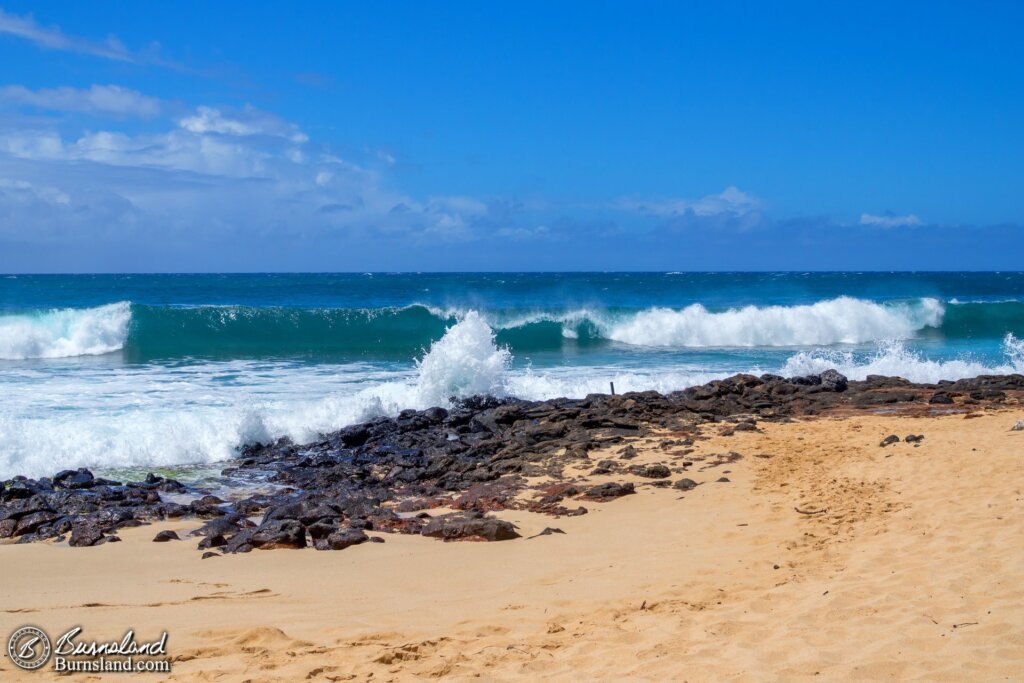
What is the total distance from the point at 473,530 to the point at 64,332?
2297 centimetres

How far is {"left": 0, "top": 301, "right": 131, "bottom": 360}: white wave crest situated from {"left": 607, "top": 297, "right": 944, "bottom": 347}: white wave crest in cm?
1563

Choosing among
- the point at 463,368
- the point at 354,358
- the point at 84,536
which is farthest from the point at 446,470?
the point at 354,358

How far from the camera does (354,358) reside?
22.2 metres

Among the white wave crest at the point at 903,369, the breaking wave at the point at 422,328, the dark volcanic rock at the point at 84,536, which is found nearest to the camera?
the dark volcanic rock at the point at 84,536

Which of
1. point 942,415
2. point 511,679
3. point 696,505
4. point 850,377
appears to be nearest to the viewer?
point 511,679

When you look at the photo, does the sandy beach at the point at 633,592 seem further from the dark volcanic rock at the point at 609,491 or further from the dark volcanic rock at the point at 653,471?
the dark volcanic rock at the point at 653,471

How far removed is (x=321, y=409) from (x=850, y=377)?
1024 centimetres

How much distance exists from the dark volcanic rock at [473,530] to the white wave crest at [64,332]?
1995 cm

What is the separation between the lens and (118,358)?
71.3ft

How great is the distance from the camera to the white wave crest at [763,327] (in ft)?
92.2

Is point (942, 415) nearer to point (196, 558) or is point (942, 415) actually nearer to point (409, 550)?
point (409, 550)

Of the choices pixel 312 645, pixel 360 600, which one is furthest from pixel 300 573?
pixel 312 645

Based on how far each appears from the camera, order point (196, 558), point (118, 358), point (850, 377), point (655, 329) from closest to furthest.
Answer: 1. point (196, 558)
2. point (850, 377)
3. point (118, 358)
4. point (655, 329)

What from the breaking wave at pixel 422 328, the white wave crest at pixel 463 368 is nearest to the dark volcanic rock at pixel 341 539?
the white wave crest at pixel 463 368
